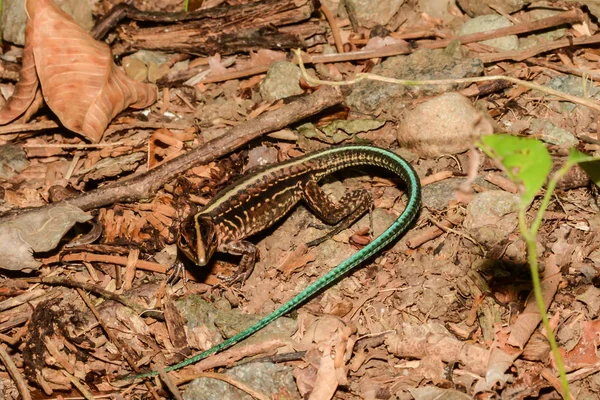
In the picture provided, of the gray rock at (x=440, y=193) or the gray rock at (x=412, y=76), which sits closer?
the gray rock at (x=440, y=193)

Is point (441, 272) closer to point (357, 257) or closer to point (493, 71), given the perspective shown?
point (357, 257)

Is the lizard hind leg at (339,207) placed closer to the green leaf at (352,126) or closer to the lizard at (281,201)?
the lizard at (281,201)

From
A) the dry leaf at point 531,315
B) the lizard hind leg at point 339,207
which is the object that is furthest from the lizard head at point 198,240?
the dry leaf at point 531,315

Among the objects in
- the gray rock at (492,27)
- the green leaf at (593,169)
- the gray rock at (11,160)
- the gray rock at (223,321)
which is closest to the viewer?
the green leaf at (593,169)

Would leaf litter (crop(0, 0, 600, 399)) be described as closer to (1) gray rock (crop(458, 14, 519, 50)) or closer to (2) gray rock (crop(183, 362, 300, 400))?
(2) gray rock (crop(183, 362, 300, 400))

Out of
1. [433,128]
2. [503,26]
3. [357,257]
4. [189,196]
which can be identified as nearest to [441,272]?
[357,257]

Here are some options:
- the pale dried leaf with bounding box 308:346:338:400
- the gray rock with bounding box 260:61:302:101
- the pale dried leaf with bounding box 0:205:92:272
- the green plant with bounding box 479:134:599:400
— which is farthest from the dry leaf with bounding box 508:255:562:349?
the pale dried leaf with bounding box 0:205:92:272
